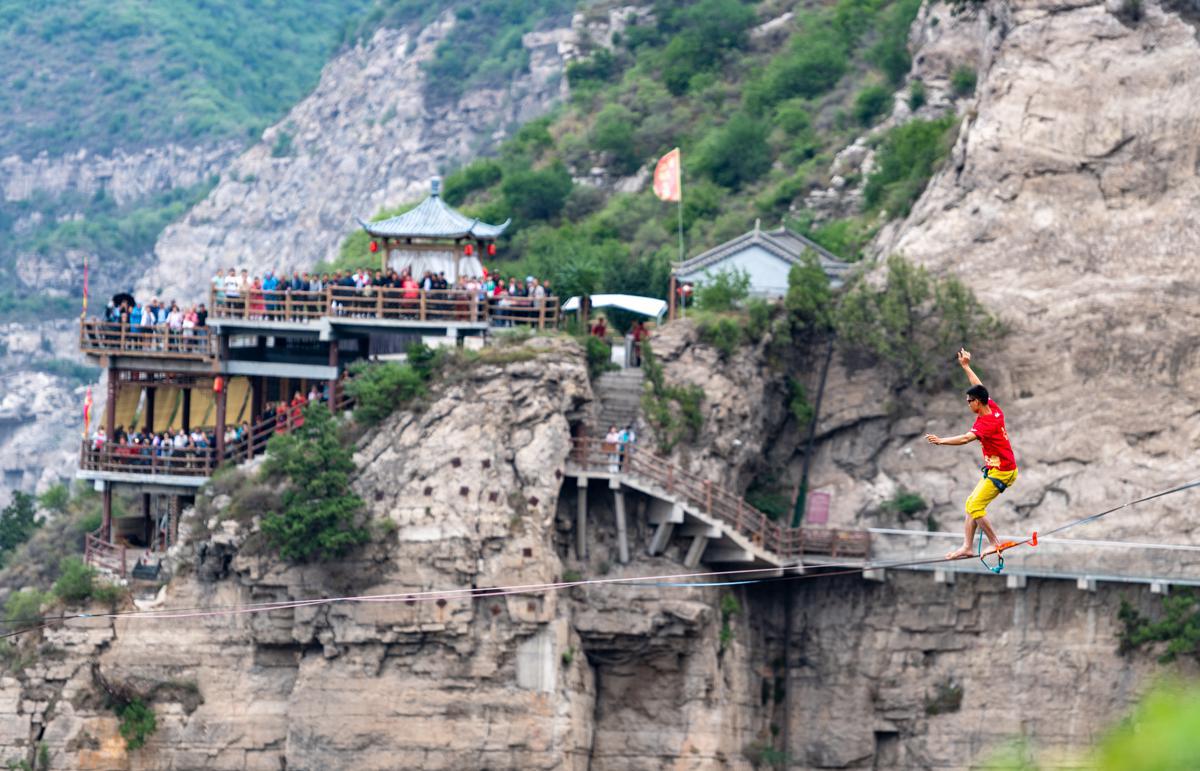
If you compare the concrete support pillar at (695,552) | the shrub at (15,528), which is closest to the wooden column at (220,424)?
the concrete support pillar at (695,552)

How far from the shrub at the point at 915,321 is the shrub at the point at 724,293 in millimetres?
2458

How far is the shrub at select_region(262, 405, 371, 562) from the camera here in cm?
5347

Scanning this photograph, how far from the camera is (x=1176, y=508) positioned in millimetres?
57656

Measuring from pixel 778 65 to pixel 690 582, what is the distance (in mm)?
34675

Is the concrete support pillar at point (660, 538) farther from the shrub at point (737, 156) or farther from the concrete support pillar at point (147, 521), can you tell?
the shrub at point (737, 156)

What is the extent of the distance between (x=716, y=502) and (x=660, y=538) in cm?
162

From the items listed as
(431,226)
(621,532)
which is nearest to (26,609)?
(431,226)

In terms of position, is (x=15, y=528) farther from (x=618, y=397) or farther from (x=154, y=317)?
(x=618, y=397)

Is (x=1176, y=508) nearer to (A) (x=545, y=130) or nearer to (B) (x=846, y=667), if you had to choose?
(B) (x=846, y=667)

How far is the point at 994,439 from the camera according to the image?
1316 inches

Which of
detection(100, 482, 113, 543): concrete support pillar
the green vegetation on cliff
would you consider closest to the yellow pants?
the green vegetation on cliff

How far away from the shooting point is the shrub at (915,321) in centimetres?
5953

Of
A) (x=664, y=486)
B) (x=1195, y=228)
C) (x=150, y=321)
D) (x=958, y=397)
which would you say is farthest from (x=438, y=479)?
(x=1195, y=228)

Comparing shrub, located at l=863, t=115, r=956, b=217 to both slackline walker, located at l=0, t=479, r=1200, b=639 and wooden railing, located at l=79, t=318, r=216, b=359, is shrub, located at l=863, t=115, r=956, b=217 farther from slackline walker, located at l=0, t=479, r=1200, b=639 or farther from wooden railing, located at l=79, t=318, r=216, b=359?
wooden railing, located at l=79, t=318, r=216, b=359
